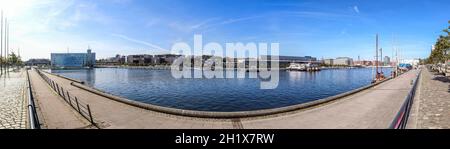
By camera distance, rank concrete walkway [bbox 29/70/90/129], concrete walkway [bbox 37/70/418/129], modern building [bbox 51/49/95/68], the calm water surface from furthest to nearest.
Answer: modern building [bbox 51/49/95/68] → the calm water surface → concrete walkway [bbox 29/70/90/129] → concrete walkway [bbox 37/70/418/129]

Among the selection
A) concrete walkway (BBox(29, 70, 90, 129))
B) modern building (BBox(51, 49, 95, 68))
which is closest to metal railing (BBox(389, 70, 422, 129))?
concrete walkway (BBox(29, 70, 90, 129))

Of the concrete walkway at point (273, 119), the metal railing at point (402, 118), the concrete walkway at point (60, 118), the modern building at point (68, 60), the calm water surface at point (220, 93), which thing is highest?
the modern building at point (68, 60)

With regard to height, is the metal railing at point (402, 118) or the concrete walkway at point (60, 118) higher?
the metal railing at point (402, 118)

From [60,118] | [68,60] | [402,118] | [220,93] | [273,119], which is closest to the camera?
[402,118]

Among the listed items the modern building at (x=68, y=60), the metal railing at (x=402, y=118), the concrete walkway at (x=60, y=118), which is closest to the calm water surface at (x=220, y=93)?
the concrete walkway at (x=60, y=118)

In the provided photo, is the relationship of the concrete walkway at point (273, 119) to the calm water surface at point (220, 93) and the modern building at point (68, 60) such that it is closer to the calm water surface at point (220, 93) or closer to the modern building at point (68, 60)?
the calm water surface at point (220, 93)

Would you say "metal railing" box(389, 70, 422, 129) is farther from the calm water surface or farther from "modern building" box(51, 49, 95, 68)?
"modern building" box(51, 49, 95, 68)

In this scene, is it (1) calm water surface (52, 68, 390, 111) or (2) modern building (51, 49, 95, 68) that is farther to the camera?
(2) modern building (51, 49, 95, 68)

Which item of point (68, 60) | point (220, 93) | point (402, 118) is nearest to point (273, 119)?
point (402, 118)

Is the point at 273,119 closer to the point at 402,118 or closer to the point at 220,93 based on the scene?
the point at 402,118
